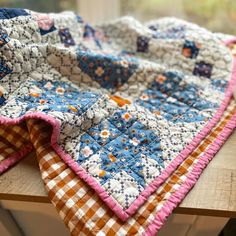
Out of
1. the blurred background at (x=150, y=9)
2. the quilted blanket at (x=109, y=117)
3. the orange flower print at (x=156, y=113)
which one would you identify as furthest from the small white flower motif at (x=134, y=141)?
the blurred background at (x=150, y=9)

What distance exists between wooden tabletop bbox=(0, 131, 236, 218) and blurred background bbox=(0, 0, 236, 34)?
68cm

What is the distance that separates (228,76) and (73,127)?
51 centimetres

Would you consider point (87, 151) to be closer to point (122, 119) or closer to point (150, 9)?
point (122, 119)

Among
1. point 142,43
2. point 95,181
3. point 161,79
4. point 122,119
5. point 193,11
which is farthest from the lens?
point 193,11

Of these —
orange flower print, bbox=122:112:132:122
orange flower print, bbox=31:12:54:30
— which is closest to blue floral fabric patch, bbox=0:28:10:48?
orange flower print, bbox=31:12:54:30

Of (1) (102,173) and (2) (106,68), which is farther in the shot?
(2) (106,68)

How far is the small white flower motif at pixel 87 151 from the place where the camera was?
58 centimetres

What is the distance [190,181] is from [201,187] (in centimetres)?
3

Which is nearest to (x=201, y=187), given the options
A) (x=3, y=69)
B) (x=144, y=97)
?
(x=144, y=97)

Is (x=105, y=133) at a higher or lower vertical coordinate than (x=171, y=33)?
lower

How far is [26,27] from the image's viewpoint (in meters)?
0.67

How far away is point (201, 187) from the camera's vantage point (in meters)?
0.55

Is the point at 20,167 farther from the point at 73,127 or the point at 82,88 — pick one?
the point at 82,88

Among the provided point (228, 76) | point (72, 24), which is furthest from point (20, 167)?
point (228, 76)
